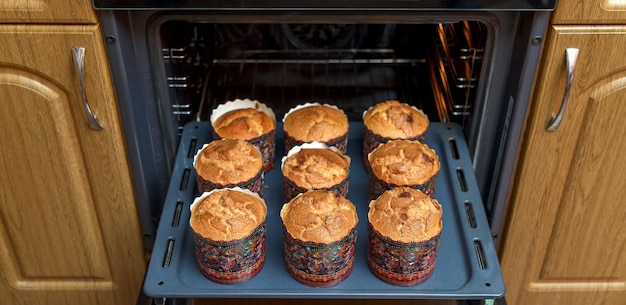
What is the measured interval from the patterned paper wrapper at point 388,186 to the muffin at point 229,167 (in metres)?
0.22

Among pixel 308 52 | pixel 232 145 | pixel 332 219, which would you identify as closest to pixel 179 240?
pixel 232 145

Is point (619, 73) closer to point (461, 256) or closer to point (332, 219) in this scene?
point (461, 256)

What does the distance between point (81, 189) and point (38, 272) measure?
0.31 meters

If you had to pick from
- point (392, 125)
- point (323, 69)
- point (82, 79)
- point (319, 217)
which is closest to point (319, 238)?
point (319, 217)

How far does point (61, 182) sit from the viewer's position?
1.48 metres

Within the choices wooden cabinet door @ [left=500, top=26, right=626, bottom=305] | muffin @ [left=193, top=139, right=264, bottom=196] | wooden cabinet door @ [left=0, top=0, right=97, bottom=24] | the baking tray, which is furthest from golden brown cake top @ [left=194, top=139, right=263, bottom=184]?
wooden cabinet door @ [left=500, top=26, right=626, bottom=305]

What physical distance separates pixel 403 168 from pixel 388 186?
0.05 meters

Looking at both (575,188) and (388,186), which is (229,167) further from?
(575,188)

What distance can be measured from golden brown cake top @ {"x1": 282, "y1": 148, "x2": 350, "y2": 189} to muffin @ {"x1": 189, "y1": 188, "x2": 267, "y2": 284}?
0.10m

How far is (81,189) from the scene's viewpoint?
1.50 m

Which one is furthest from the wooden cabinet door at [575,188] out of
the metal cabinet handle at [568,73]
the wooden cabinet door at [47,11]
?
the wooden cabinet door at [47,11]

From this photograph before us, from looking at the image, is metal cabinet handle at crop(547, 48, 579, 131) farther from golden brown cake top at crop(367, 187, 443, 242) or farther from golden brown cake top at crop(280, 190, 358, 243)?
golden brown cake top at crop(280, 190, 358, 243)

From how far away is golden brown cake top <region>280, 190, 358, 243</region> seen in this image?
3.97ft

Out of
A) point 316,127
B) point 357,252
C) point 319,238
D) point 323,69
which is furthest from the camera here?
point 323,69
